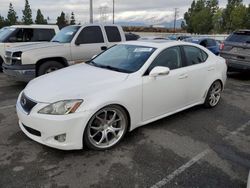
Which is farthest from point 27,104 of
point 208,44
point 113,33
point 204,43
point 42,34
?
point 208,44

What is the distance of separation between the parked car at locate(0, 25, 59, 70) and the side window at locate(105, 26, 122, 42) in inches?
111

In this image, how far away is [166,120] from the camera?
Answer: 4957 mm

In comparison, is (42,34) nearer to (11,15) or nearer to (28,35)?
(28,35)

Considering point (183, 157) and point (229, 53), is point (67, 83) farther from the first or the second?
point (229, 53)

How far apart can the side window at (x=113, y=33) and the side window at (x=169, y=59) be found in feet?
12.7

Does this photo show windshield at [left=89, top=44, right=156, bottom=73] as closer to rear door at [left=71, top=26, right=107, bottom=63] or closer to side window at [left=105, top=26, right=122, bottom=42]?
rear door at [left=71, top=26, right=107, bottom=63]

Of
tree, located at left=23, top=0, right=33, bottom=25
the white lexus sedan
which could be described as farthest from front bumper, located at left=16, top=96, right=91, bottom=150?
tree, located at left=23, top=0, right=33, bottom=25

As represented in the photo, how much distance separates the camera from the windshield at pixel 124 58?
429 cm

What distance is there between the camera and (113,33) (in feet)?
27.7

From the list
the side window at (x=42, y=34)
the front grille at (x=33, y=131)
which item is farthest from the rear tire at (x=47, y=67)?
the front grille at (x=33, y=131)

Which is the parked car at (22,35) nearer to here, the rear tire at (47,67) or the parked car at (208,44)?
the rear tire at (47,67)

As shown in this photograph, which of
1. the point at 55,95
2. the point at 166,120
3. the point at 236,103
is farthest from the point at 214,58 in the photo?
the point at 55,95

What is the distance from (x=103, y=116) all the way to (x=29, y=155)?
3.78ft

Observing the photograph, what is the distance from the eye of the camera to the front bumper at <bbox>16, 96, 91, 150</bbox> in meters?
3.31
